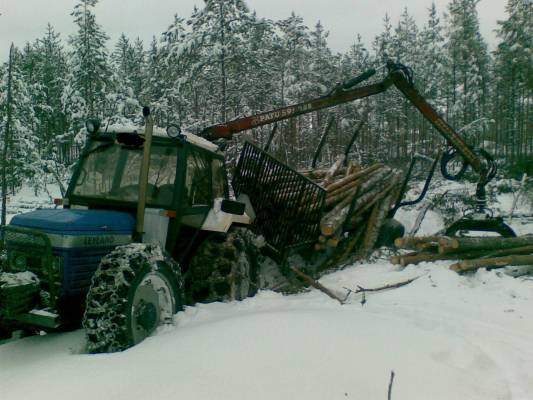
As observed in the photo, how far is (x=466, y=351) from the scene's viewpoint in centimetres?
393

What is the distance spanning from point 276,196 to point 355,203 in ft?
6.58

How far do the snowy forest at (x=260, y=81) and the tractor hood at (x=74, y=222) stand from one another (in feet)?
26.5

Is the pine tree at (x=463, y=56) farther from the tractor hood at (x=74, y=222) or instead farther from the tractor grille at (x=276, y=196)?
the tractor hood at (x=74, y=222)

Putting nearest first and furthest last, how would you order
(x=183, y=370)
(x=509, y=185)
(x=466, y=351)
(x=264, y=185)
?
(x=183, y=370) < (x=466, y=351) < (x=264, y=185) < (x=509, y=185)

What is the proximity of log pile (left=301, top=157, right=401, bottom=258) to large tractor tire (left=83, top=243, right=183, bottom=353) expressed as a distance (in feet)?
15.0

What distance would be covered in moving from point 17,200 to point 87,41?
16.2 metres

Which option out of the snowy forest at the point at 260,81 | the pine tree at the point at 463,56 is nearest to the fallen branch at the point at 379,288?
the snowy forest at the point at 260,81

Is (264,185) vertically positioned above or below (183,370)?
above

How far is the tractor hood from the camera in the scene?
4238mm

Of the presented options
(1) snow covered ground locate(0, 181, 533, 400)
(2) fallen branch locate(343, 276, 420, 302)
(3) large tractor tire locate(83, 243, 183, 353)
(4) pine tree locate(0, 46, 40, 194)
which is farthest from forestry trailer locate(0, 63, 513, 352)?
(4) pine tree locate(0, 46, 40, 194)

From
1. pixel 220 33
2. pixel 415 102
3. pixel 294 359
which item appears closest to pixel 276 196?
pixel 415 102

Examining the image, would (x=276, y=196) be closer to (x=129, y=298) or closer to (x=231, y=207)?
(x=231, y=207)

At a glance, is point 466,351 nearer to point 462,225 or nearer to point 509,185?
point 462,225

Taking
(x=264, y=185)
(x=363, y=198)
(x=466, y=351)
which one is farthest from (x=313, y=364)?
(x=363, y=198)
